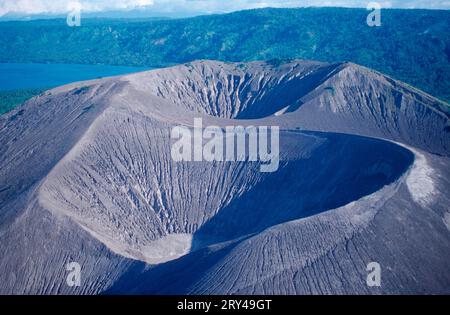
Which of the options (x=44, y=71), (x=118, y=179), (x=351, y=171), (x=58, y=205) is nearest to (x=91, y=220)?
(x=58, y=205)

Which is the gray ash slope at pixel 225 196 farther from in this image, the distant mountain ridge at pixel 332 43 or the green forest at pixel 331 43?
the green forest at pixel 331 43

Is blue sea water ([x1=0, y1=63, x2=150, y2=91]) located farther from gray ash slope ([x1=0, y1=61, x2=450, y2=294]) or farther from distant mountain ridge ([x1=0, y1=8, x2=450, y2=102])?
gray ash slope ([x1=0, y1=61, x2=450, y2=294])

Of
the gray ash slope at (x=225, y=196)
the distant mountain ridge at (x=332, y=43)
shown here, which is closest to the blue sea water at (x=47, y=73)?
the distant mountain ridge at (x=332, y=43)

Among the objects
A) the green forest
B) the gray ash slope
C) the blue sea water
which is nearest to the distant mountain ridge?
the green forest

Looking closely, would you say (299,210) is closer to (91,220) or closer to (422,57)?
(91,220)

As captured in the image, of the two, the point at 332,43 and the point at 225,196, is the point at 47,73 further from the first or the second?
the point at 225,196
